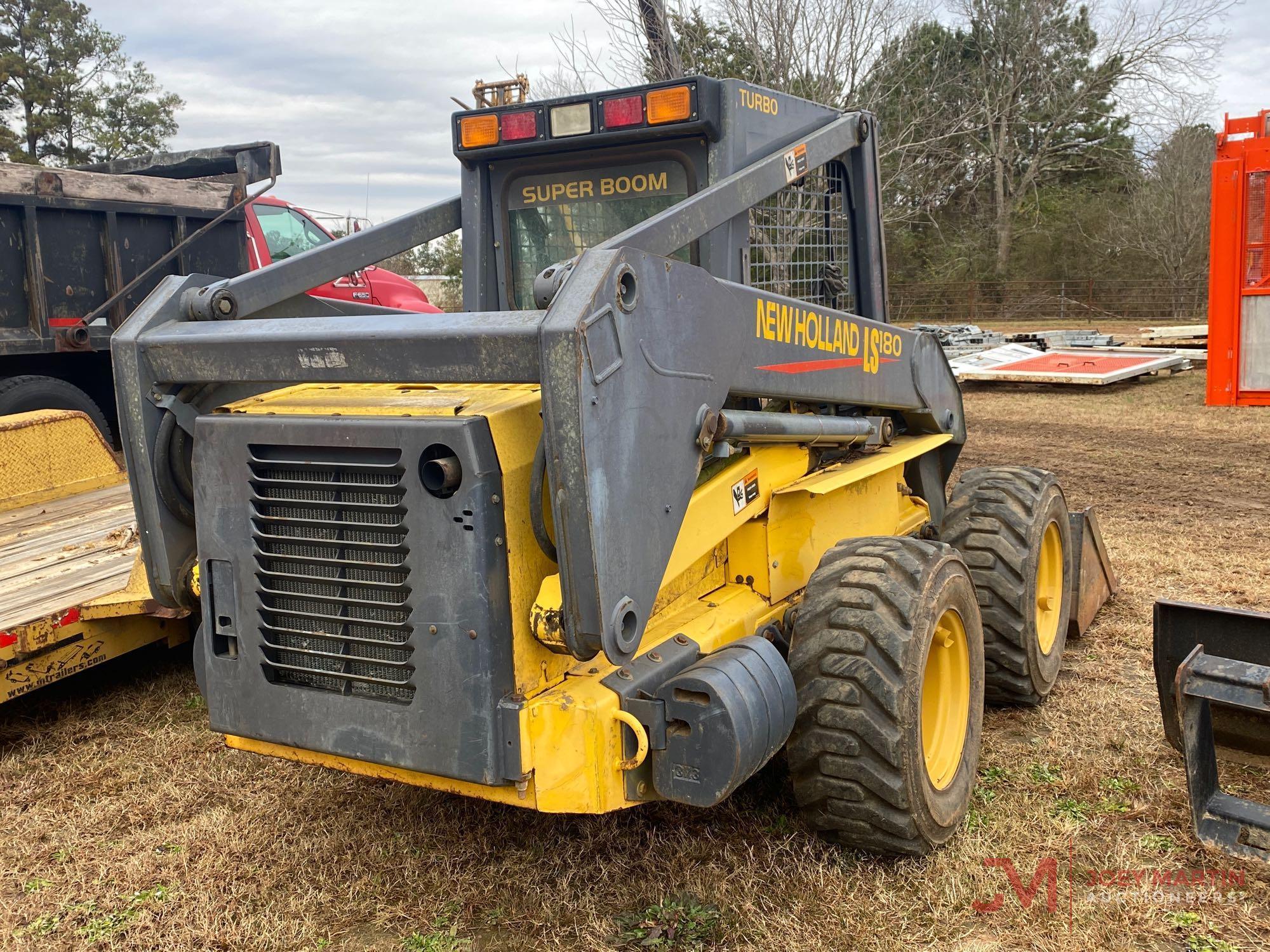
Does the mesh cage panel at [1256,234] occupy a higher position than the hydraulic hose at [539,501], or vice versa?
the mesh cage panel at [1256,234]

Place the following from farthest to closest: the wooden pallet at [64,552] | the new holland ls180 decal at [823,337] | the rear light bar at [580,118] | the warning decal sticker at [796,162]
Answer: the wooden pallet at [64,552] → the warning decal sticker at [796,162] → the rear light bar at [580,118] → the new holland ls180 decal at [823,337]

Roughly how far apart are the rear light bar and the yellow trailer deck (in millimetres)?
2223

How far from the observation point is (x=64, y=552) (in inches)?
203

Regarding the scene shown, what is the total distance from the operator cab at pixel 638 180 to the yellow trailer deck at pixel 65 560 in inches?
78.1

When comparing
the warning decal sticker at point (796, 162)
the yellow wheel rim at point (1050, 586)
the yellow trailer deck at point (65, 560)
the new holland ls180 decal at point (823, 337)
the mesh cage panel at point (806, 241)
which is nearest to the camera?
the new holland ls180 decal at point (823, 337)

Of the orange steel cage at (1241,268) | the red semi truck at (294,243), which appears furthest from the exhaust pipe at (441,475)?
the red semi truck at (294,243)

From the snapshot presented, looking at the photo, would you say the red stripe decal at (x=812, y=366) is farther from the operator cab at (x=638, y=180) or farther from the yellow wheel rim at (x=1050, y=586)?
the yellow wheel rim at (x=1050, y=586)

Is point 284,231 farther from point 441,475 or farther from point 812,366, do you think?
point 441,475

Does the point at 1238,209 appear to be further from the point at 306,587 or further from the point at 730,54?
the point at 730,54

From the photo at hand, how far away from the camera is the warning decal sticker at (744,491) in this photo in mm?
3230

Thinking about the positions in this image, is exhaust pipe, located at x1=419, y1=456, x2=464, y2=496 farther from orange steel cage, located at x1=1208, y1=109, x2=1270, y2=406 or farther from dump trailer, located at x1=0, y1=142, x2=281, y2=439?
dump trailer, located at x1=0, y1=142, x2=281, y2=439

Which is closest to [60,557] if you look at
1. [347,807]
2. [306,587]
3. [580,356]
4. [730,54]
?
[347,807]

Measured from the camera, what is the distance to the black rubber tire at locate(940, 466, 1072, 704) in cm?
429

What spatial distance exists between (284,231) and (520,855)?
26.8ft
